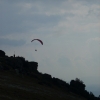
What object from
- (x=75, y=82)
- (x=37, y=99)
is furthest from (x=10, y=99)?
(x=75, y=82)

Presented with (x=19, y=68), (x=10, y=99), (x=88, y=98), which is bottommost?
(x=10, y=99)

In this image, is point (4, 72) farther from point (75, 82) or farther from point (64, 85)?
point (75, 82)

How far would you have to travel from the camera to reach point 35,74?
79.8 meters

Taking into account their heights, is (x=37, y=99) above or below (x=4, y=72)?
below

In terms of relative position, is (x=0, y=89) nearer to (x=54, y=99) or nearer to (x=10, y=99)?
(x=10, y=99)

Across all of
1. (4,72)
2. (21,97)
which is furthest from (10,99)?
(4,72)

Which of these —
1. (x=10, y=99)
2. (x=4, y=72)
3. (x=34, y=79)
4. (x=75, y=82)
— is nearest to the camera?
(x=10, y=99)

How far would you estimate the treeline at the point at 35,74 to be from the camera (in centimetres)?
7409

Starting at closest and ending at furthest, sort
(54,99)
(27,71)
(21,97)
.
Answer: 1. (21,97)
2. (54,99)
3. (27,71)

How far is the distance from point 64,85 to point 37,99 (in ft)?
124

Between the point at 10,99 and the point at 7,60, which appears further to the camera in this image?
the point at 7,60

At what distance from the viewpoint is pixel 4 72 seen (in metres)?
66.8

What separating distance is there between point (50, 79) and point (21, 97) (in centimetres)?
3954

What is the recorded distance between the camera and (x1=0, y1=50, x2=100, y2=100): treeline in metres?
74.1
